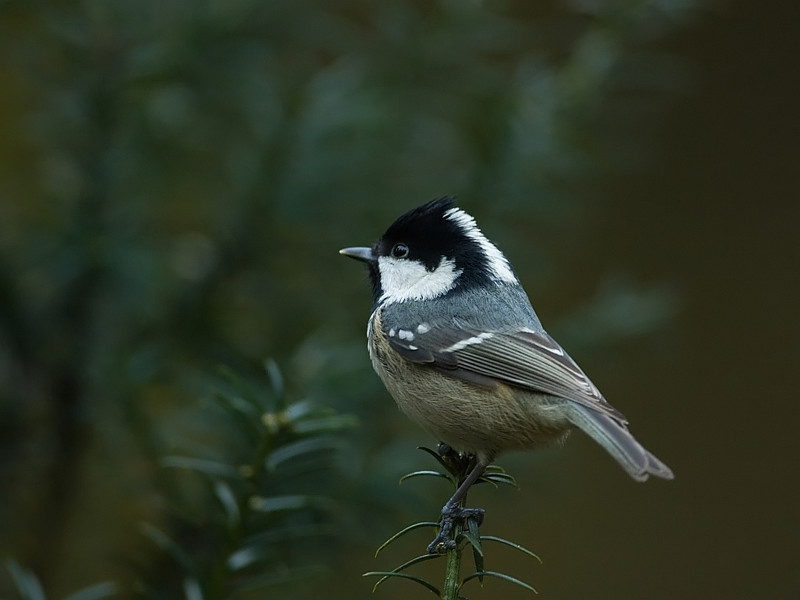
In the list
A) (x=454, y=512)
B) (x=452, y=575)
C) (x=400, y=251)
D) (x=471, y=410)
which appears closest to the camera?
(x=452, y=575)

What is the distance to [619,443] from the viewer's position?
3.33 ft

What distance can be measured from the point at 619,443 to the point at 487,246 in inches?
17.7

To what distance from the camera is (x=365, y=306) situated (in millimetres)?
1559

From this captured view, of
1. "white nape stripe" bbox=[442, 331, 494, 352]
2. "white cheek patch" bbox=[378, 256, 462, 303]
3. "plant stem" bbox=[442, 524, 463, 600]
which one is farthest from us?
"white cheek patch" bbox=[378, 256, 462, 303]

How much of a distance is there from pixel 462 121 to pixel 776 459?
1.53m

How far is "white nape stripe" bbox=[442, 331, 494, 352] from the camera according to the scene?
1324mm

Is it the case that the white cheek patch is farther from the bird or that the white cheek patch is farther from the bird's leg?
the bird's leg

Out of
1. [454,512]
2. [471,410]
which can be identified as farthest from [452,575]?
[471,410]

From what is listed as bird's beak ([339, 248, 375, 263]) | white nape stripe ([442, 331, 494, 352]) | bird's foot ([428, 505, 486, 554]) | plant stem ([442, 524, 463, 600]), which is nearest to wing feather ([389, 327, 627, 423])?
white nape stripe ([442, 331, 494, 352])

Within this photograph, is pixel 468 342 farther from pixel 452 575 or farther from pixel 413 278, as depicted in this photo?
pixel 452 575

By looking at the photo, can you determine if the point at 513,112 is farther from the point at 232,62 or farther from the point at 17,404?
the point at 17,404

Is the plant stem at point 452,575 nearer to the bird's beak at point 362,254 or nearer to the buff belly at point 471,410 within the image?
the buff belly at point 471,410

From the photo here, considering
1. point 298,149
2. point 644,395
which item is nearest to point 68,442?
point 298,149

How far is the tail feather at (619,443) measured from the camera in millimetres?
911
